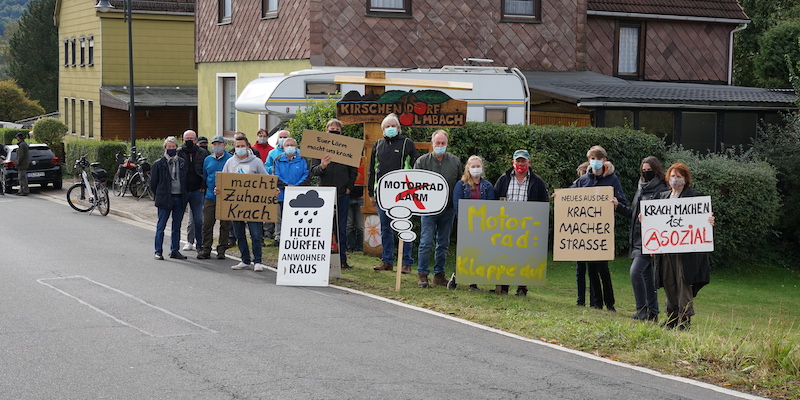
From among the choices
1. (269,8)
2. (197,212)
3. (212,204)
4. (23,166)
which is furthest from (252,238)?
(23,166)

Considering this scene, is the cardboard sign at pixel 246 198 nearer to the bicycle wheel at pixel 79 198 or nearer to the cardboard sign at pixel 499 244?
the cardboard sign at pixel 499 244

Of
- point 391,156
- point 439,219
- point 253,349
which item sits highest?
point 391,156

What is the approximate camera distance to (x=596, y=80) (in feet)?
83.3

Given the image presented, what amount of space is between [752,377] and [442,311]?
373 centimetres

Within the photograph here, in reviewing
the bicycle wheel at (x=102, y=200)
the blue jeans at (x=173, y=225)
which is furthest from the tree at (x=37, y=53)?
the blue jeans at (x=173, y=225)

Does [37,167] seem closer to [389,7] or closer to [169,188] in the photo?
[389,7]

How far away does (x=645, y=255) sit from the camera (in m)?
10.5

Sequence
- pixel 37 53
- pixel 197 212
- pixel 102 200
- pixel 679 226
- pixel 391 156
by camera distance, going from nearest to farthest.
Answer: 1. pixel 679 226
2. pixel 391 156
3. pixel 197 212
4. pixel 102 200
5. pixel 37 53

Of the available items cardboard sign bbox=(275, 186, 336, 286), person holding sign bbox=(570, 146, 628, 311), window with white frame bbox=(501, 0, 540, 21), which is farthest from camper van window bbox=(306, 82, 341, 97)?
person holding sign bbox=(570, 146, 628, 311)

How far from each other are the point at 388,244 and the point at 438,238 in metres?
1.24

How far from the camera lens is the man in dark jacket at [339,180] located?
45.4ft

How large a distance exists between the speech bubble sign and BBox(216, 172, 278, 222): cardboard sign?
2.19 metres

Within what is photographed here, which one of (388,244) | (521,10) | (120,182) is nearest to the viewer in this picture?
(388,244)

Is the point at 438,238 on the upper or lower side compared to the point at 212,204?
lower
